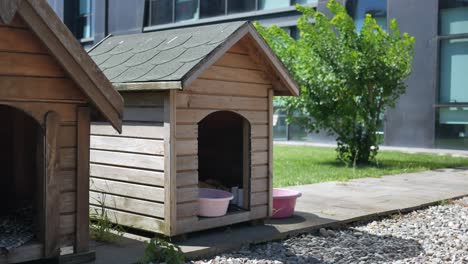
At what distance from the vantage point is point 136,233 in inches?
242

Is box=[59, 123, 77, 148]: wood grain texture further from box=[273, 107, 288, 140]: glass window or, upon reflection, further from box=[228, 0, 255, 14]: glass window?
box=[228, 0, 255, 14]: glass window

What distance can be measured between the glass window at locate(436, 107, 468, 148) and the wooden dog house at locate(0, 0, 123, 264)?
17175 mm

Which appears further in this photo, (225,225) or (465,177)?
(465,177)

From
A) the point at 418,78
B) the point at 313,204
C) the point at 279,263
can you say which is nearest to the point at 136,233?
the point at 279,263

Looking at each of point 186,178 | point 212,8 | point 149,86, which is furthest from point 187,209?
point 212,8

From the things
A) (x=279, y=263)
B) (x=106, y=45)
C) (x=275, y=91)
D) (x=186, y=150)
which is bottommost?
(x=279, y=263)

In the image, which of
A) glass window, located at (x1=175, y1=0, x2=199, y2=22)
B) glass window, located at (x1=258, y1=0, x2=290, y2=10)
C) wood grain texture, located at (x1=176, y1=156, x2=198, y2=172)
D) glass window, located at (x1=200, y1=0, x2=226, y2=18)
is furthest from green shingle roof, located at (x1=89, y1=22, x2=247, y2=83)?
glass window, located at (x1=175, y1=0, x2=199, y2=22)

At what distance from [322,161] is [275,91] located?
365 inches

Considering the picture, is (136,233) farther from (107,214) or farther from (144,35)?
(144,35)

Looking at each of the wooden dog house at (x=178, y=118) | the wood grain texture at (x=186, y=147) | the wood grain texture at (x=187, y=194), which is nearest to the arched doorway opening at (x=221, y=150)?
the wooden dog house at (x=178, y=118)

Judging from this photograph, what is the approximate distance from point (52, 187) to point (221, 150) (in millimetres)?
3192

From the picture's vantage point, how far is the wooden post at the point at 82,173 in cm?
484

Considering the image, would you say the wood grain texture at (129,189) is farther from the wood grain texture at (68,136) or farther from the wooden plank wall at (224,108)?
the wood grain texture at (68,136)

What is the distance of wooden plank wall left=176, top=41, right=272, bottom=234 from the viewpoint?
579cm
